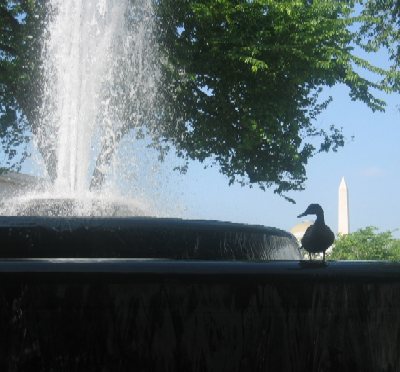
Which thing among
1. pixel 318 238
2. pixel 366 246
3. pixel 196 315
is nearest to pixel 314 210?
pixel 318 238

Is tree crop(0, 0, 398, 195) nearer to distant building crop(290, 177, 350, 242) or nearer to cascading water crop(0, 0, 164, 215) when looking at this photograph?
cascading water crop(0, 0, 164, 215)

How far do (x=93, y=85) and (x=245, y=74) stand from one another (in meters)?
4.40

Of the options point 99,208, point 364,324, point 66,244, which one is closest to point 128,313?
point 364,324

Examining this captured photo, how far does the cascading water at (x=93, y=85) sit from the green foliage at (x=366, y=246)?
62.5ft

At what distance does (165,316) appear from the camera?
232cm

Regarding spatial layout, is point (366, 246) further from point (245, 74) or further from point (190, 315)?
point (190, 315)

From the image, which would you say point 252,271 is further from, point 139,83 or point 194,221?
point 139,83

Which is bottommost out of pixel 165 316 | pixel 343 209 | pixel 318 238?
pixel 165 316

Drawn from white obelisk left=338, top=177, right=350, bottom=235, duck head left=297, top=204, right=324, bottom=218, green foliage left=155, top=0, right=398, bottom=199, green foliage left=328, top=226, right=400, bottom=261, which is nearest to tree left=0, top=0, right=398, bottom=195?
green foliage left=155, top=0, right=398, bottom=199

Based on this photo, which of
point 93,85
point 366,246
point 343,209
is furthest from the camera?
point 343,209

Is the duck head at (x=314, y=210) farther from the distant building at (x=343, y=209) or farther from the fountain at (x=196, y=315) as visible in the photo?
the distant building at (x=343, y=209)

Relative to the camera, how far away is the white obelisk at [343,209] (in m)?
44.7

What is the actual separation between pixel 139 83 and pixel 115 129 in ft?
Answer: 3.71

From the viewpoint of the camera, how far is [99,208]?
666 centimetres
